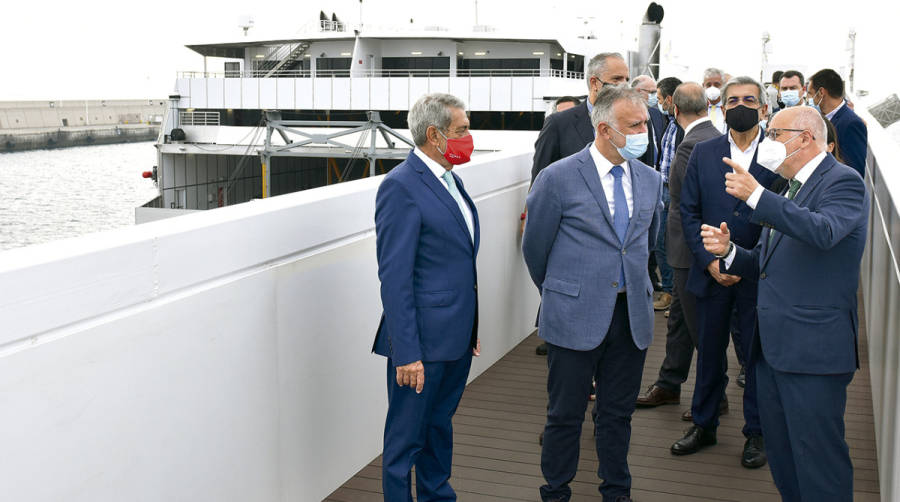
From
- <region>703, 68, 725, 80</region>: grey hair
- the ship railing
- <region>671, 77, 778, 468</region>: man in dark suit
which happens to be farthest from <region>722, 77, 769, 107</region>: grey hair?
the ship railing

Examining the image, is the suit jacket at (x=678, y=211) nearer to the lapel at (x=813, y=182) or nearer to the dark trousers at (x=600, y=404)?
Answer: the dark trousers at (x=600, y=404)

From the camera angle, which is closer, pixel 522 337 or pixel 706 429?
pixel 706 429

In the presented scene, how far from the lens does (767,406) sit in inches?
137

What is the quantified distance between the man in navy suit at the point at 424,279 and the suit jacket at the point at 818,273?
3.83 ft

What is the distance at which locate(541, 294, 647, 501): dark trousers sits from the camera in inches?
151

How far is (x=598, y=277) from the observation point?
373 cm

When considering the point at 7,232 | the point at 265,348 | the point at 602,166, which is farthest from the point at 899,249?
the point at 7,232

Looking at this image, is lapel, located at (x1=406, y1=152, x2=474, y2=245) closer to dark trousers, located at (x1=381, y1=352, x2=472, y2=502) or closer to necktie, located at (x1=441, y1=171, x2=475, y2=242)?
necktie, located at (x1=441, y1=171, x2=475, y2=242)

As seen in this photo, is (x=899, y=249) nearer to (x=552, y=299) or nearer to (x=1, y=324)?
(x=552, y=299)

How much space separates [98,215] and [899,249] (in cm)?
6406

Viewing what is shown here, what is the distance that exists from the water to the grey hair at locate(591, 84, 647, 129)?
3491cm

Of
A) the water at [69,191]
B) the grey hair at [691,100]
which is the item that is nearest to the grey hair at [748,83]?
the grey hair at [691,100]

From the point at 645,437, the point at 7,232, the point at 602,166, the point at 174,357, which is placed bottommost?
the point at 7,232

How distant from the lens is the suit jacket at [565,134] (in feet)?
17.6
